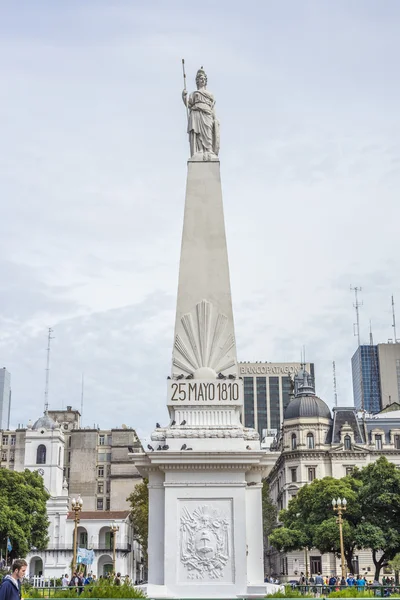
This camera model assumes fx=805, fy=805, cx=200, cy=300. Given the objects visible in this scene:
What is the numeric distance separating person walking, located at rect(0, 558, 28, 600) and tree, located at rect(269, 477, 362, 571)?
46483 mm

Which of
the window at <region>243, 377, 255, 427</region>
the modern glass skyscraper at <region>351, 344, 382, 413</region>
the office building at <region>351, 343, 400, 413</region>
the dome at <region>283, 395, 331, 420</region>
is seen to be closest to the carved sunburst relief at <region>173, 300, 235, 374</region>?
the dome at <region>283, 395, 331, 420</region>

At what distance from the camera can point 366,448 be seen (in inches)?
3086

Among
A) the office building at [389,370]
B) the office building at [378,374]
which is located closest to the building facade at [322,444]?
the office building at [378,374]

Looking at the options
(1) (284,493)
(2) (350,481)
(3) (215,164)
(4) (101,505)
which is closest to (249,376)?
(4) (101,505)

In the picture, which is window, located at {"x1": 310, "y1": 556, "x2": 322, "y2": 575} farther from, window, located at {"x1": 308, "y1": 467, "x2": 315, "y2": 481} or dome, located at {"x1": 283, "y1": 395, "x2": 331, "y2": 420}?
dome, located at {"x1": 283, "y1": 395, "x2": 331, "y2": 420}

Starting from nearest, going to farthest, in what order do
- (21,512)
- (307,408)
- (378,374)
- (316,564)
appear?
1. (21,512)
2. (316,564)
3. (307,408)
4. (378,374)

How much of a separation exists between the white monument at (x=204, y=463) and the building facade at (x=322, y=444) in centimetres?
5539

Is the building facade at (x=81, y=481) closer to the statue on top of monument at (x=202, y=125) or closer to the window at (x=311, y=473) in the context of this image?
the window at (x=311, y=473)

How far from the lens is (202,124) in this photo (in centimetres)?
2755

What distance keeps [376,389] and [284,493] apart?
65.3m

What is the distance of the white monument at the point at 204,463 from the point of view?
21875 millimetres

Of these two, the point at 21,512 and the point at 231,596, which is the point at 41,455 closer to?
the point at 21,512

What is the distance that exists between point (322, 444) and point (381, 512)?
24347 mm

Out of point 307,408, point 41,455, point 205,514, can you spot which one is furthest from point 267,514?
point 205,514
